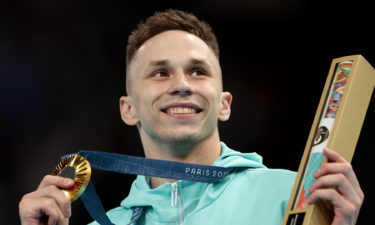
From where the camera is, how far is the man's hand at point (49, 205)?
1576mm

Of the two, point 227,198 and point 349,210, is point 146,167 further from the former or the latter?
point 349,210

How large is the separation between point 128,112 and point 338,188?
148 centimetres

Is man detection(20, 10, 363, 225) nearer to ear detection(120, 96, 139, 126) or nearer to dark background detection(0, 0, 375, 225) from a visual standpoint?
ear detection(120, 96, 139, 126)

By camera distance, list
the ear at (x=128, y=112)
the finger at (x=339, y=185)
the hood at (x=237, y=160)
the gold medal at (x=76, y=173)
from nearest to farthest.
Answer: the finger at (x=339, y=185), the gold medal at (x=76, y=173), the hood at (x=237, y=160), the ear at (x=128, y=112)

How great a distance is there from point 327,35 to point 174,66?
1440 mm

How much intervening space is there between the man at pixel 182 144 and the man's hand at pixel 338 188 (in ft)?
1.64

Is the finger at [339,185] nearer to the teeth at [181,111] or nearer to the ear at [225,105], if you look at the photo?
the teeth at [181,111]

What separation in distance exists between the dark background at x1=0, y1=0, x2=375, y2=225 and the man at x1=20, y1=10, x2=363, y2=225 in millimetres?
835

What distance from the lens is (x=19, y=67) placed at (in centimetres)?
326

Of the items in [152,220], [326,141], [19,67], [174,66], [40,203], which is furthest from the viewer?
[19,67]

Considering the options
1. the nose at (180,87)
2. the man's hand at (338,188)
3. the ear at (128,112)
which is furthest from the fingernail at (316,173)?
the ear at (128,112)

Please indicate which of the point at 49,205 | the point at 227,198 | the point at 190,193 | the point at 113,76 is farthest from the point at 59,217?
the point at 113,76

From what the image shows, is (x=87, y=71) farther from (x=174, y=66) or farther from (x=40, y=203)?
(x=40, y=203)

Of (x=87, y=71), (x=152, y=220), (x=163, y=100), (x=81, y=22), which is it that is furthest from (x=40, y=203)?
(x=81, y=22)
